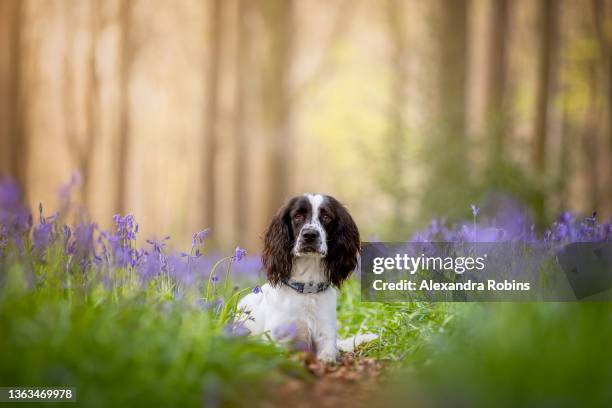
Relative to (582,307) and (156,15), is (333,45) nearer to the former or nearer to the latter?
(156,15)

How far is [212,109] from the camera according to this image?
16.1 meters

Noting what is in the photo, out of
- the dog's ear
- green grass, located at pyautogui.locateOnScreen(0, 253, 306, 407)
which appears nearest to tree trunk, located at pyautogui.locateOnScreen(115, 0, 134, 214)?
the dog's ear

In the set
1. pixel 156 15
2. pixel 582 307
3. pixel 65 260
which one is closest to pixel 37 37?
pixel 156 15

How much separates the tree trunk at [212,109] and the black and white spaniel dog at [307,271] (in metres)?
10.9

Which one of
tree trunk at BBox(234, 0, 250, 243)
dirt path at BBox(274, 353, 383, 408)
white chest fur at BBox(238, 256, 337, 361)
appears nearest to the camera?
dirt path at BBox(274, 353, 383, 408)

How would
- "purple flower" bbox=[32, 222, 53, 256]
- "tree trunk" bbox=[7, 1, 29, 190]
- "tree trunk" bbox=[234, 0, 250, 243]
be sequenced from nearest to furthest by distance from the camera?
"purple flower" bbox=[32, 222, 53, 256] → "tree trunk" bbox=[7, 1, 29, 190] → "tree trunk" bbox=[234, 0, 250, 243]

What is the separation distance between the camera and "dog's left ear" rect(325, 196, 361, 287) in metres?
4.79

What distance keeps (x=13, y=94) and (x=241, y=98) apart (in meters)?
5.88

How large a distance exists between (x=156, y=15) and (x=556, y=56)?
10518mm

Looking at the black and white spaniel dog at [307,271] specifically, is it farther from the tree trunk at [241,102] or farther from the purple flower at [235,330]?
the tree trunk at [241,102]

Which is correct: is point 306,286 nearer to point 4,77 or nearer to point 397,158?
point 397,158

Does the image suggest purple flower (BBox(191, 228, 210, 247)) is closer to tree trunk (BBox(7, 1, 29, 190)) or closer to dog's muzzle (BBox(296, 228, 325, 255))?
dog's muzzle (BBox(296, 228, 325, 255))

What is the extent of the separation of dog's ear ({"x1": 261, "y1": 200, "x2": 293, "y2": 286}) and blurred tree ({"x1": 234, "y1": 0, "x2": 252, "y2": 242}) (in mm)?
11059

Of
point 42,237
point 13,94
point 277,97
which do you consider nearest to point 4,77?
point 13,94
